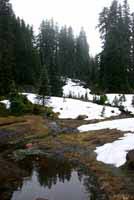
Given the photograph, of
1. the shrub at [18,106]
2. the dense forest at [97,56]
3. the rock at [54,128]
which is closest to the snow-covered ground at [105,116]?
the shrub at [18,106]

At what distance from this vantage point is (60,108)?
40625 mm

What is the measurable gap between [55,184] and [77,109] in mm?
24720

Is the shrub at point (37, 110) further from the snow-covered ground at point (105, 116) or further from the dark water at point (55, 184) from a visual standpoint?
the dark water at point (55, 184)

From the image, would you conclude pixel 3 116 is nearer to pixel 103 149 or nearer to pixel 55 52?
pixel 103 149

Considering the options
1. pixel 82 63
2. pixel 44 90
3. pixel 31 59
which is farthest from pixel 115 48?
pixel 82 63

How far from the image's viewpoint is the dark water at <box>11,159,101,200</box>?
14.1 meters

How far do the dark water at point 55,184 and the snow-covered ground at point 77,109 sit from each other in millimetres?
18881

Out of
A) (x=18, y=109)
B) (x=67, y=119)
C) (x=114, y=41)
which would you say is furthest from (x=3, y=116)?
(x=114, y=41)

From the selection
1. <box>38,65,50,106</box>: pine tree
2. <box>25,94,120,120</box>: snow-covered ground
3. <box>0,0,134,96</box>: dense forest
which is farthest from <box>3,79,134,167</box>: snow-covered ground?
<box>0,0,134,96</box>: dense forest

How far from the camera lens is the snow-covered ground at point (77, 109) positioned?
127 feet

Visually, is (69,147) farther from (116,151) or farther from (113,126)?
(113,126)

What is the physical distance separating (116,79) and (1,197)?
41.4 meters

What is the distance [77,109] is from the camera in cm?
4038

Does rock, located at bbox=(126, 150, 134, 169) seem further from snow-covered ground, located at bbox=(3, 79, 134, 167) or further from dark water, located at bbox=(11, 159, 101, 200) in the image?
dark water, located at bbox=(11, 159, 101, 200)
